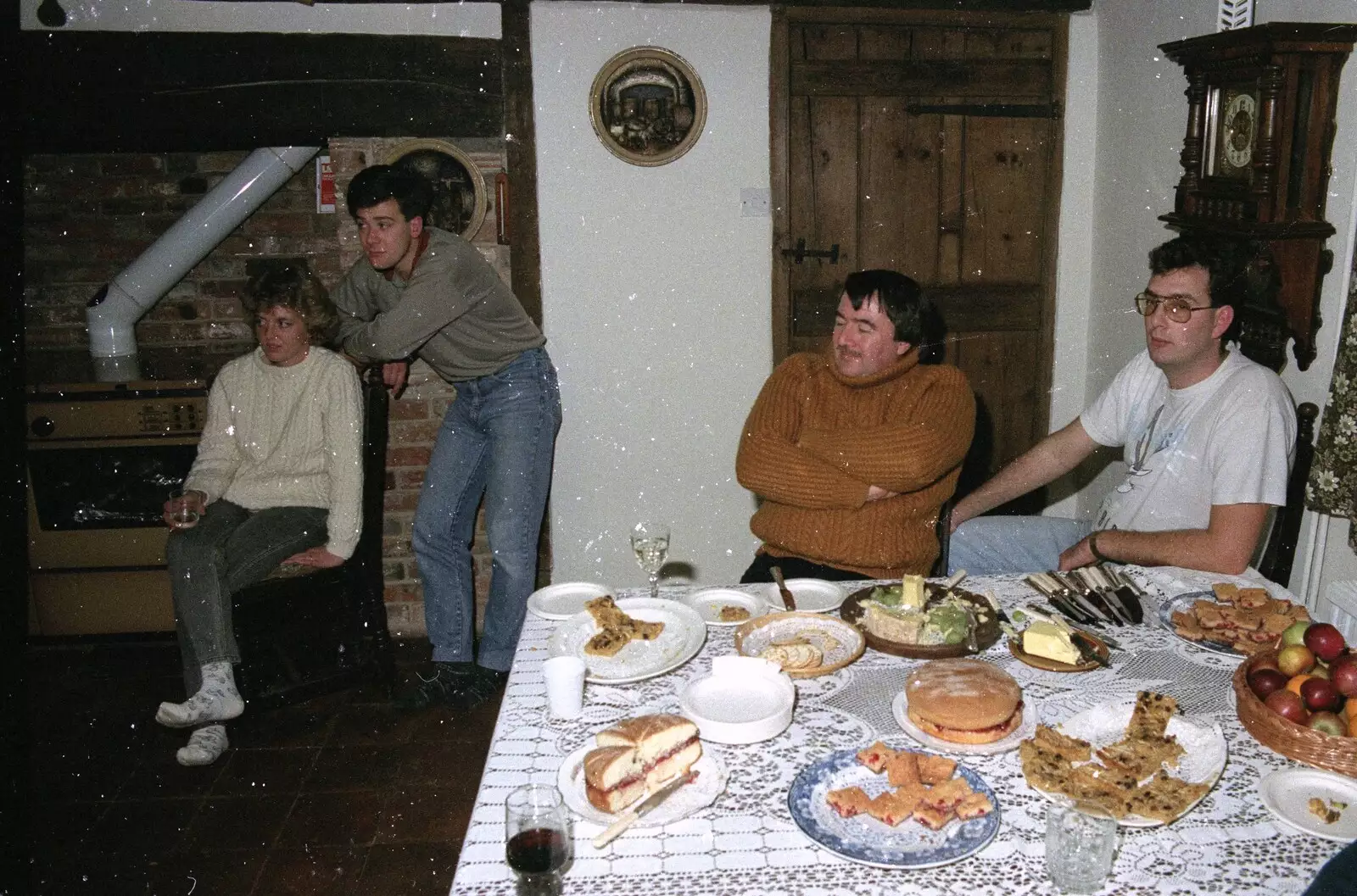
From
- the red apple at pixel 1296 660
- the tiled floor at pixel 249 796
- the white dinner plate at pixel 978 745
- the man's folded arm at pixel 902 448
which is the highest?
the man's folded arm at pixel 902 448

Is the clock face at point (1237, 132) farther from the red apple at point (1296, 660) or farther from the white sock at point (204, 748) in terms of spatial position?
the white sock at point (204, 748)

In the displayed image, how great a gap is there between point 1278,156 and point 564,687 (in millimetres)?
2247

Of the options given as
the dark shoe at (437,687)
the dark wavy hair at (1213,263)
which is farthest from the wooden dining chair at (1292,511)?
the dark shoe at (437,687)

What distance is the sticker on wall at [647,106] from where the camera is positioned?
365 cm

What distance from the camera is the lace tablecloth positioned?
1233mm

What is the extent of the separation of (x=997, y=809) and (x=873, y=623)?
0.57 meters

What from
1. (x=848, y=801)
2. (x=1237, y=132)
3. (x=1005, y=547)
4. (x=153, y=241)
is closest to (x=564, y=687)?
(x=848, y=801)

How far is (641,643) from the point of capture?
1867 millimetres

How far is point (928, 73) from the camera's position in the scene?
3.77 m

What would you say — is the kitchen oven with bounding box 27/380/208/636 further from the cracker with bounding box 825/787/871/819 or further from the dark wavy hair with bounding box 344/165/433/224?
the cracker with bounding box 825/787/871/819

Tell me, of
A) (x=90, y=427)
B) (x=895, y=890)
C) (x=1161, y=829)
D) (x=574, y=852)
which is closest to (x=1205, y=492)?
(x=1161, y=829)

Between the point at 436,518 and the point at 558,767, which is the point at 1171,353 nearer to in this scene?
the point at 558,767

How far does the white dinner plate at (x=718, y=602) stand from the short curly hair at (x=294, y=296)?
1.84 m

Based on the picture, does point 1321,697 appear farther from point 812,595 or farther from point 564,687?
point 564,687
